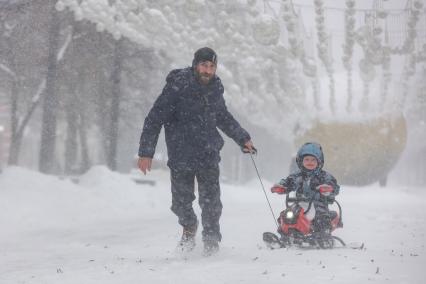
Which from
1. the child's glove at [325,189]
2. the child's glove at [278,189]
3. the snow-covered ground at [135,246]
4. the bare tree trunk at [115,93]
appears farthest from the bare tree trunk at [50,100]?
the child's glove at [325,189]

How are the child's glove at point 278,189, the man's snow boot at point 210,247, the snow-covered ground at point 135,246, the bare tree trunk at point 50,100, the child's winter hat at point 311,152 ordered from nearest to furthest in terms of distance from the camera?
the snow-covered ground at point 135,246 → the man's snow boot at point 210,247 → the child's glove at point 278,189 → the child's winter hat at point 311,152 → the bare tree trunk at point 50,100

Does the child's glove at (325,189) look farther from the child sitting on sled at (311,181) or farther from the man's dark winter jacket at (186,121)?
the man's dark winter jacket at (186,121)

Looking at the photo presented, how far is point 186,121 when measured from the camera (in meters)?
5.01

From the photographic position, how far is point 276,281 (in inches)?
135

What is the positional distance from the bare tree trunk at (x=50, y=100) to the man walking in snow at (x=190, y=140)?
40.2ft

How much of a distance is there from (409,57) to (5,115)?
118 ft

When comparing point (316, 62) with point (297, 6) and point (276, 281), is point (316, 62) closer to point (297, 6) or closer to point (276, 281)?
point (297, 6)

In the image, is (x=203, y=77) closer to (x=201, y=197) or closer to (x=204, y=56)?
(x=204, y=56)

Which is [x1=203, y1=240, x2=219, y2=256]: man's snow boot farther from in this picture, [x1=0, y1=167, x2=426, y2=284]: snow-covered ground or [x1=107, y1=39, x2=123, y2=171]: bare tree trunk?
[x1=107, y1=39, x2=123, y2=171]: bare tree trunk

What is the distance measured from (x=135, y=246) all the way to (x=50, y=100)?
1109 cm

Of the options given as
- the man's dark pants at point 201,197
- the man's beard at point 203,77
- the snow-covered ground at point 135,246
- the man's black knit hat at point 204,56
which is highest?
the man's black knit hat at point 204,56

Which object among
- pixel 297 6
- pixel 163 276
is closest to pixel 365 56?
pixel 297 6

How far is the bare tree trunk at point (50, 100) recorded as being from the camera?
1667cm

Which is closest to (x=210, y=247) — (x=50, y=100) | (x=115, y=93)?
(x=50, y=100)
